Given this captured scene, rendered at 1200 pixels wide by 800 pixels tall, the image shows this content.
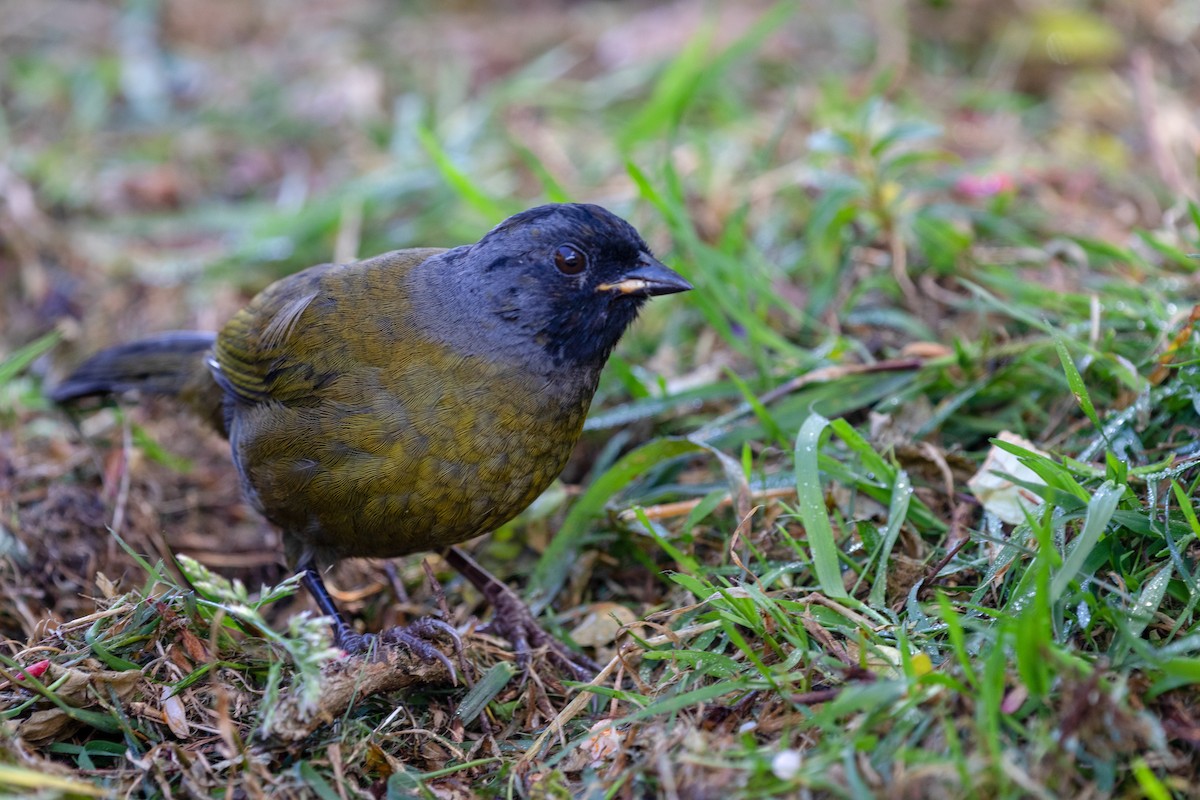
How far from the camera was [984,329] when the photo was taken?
4008 millimetres

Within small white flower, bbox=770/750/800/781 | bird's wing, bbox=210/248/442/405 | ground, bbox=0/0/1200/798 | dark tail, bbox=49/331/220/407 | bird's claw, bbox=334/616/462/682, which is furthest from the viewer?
dark tail, bbox=49/331/220/407

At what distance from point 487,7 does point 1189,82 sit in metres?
4.78

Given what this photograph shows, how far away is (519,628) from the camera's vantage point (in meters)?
3.70

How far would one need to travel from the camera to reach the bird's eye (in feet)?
11.6

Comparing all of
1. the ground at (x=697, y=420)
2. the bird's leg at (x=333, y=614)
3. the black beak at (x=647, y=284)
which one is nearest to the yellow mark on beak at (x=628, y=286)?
the black beak at (x=647, y=284)

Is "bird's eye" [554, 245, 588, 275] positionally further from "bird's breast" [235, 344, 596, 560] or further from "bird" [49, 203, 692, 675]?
"bird's breast" [235, 344, 596, 560]

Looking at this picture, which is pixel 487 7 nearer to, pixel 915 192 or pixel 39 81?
pixel 39 81

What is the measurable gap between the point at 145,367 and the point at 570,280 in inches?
77.0

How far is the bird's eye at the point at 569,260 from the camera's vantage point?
353 centimetres

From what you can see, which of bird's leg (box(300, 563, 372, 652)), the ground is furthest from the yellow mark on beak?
bird's leg (box(300, 563, 372, 652))

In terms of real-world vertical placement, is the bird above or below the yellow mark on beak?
below

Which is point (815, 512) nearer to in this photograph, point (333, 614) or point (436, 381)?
point (436, 381)

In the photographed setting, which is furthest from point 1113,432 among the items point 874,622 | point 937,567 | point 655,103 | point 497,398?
point 655,103

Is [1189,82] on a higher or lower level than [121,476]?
higher
